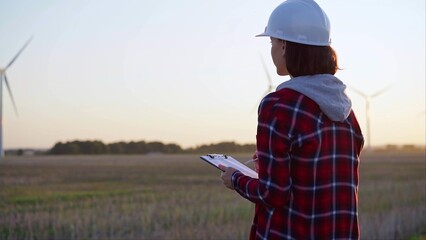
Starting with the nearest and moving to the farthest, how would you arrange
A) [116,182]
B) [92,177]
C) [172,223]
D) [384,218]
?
[384,218], [172,223], [116,182], [92,177]

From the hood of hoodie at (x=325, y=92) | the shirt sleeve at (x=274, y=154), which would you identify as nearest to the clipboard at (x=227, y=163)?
the shirt sleeve at (x=274, y=154)

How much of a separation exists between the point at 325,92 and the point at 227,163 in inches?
19.1

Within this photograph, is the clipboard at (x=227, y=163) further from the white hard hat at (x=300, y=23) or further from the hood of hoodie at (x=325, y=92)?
the white hard hat at (x=300, y=23)

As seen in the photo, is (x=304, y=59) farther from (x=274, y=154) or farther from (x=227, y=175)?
(x=227, y=175)

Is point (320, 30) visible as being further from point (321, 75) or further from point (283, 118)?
point (283, 118)

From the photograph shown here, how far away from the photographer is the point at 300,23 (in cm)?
249

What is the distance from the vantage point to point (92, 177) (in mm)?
34688

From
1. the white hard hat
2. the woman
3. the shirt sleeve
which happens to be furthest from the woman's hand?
the white hard hat

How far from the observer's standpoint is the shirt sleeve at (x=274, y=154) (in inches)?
92.7

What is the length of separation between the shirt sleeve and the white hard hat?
28 cm

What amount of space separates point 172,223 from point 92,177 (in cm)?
2211

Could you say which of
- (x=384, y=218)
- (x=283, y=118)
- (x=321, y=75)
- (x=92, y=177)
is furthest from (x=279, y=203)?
(x=92, y=177)

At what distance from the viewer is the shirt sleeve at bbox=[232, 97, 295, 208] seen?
7.72 ft

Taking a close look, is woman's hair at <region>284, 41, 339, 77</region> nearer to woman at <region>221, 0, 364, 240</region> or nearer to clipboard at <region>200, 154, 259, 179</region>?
woman at <region>221, 0, 364, 240</region>
